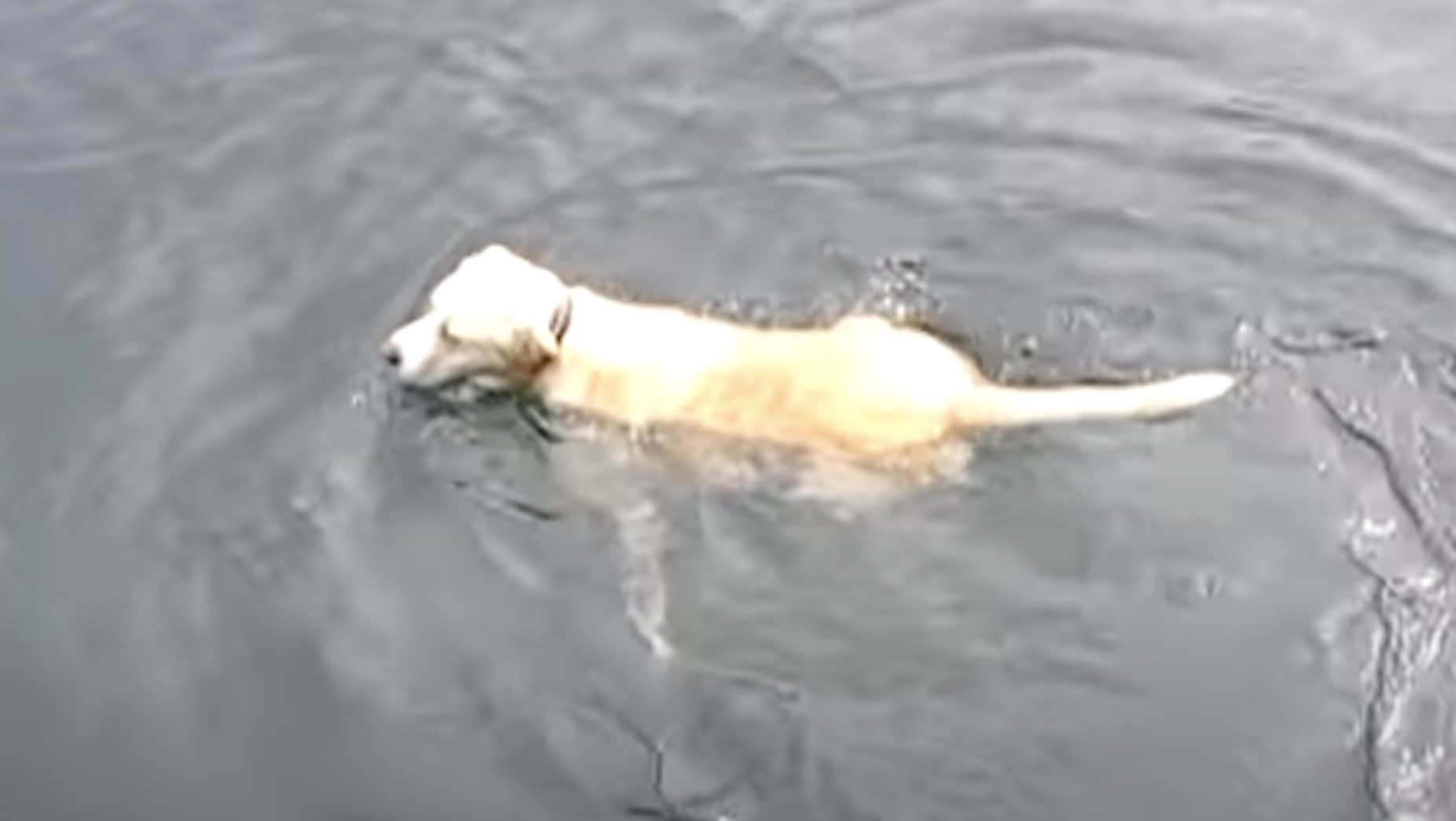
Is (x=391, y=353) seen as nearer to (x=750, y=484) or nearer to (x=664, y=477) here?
(x=664, y=477)

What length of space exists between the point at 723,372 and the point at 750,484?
34cm

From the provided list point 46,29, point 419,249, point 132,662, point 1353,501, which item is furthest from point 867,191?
point 46,29

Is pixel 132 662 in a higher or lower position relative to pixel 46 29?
lower

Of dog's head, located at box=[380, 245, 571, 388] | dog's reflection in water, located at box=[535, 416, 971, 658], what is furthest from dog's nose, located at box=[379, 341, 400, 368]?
dog's reflection in water, located at box=[535, 416, 971, 658]

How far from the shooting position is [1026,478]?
656 cm

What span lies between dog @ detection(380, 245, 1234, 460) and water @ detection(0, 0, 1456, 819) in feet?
0.65

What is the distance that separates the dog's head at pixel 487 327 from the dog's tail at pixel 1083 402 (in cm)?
142

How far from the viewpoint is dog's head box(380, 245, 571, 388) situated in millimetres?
7090

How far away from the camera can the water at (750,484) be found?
6.02 metres

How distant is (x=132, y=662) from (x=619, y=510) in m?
1.50

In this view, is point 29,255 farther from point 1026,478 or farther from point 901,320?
point 1026,478

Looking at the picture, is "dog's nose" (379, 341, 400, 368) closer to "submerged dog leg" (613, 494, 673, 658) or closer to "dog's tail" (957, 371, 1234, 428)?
"submerged dog leg" (613, 494, 673, 658)

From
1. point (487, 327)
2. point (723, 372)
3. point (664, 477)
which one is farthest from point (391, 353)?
Result: point (723, 372)

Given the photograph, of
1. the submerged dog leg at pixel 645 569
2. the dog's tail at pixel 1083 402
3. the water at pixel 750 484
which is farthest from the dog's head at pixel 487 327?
the dog's tail at pixel 1083 402
